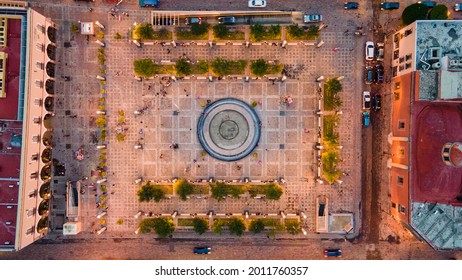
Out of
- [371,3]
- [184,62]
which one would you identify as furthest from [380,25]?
[184,62]

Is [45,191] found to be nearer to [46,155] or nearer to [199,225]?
[46,155]

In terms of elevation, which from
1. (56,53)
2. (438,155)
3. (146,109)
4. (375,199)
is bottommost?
(375,199)

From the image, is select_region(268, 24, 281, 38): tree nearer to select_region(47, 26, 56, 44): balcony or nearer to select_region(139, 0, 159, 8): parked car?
select_region(139, 0, 159, 8): parked car

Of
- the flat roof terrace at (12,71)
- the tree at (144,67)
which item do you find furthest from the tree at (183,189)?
the flat roof terrace at (12,71)

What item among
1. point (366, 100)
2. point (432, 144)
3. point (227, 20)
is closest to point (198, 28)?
point (227, 20)

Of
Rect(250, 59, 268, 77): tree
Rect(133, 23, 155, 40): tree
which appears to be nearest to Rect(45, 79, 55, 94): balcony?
Rect(133, 23, 155, 40): tree
